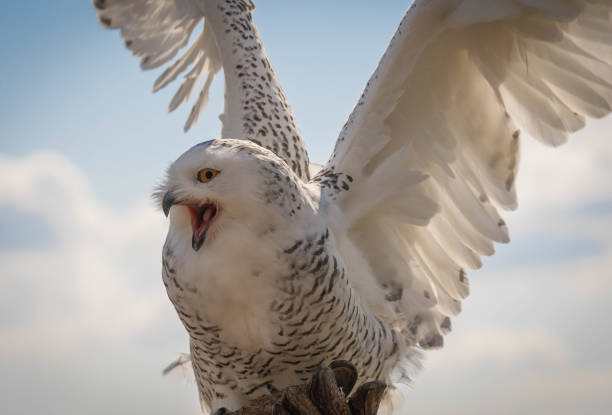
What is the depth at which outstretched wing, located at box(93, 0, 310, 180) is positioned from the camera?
13.2 ft

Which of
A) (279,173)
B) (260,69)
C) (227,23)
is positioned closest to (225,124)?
(260,69)

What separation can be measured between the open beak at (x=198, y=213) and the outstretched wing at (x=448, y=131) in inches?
29.5

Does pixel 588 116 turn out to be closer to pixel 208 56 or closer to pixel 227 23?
pixel 227 23

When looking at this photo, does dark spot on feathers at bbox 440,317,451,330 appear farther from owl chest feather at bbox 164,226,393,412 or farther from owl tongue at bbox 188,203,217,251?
owl tongue at bbox 188,203,217,251

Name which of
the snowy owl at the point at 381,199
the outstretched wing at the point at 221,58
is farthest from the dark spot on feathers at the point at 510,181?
the outstretched wing at the point at 221,58

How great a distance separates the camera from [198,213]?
232cm

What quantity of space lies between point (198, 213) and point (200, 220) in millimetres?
28

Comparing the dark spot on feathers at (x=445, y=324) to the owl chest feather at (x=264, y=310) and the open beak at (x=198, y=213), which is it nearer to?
the owl chest feather at (x=264, y=310)

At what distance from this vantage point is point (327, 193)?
9.62ft

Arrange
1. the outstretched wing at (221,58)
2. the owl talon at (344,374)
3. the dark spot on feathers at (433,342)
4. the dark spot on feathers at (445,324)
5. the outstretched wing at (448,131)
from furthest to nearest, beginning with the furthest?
1. the outstretched wing at (221,58)
2. the dark spot on feathers at (445,324)
3. the dark spot on feathers at (433,342)
4. the outstretched wing at (448,131)
5. the owl talon at (344,374)

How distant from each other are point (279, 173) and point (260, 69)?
86.4 inches

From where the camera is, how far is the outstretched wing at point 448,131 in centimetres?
298

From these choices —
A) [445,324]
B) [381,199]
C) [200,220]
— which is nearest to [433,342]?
[445,324]

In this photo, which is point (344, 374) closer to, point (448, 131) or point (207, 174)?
point (207, 174)
